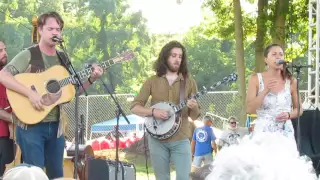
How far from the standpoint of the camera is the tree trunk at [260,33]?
12.1 m

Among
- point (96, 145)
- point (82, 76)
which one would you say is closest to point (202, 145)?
point (96, 145)

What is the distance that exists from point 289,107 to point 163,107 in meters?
1.21

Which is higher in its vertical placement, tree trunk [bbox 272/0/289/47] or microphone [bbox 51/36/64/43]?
tree trunk [bbox 272/0/289/47]

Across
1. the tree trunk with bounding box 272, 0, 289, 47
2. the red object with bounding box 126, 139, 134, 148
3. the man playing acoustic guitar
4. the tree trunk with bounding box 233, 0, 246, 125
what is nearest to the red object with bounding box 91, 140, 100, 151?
the red object with bounding box 126, 139, 134, 148

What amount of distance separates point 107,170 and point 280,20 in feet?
23.8

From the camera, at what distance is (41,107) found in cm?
423

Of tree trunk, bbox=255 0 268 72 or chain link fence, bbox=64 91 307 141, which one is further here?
chain link fence, bbox=64 91 307 141

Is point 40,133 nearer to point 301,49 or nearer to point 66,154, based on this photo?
point 66,154

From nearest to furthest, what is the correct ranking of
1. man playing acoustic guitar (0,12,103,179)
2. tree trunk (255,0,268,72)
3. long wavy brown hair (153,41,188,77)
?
man playing acoustic guitar (0,12,103,179)
long wavy brown hair (153,41,188,77)
tree trunk (255,0,268,72)

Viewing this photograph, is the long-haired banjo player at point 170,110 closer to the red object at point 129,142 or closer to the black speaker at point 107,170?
the black speaker at point 107,170

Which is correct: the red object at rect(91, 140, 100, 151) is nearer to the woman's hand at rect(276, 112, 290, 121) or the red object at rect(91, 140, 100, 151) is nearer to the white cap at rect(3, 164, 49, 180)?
the woman's hand at rect(276, 112, 290, 121)

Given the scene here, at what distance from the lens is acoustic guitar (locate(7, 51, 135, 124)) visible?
420 cm

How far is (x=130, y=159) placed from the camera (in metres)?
16.9

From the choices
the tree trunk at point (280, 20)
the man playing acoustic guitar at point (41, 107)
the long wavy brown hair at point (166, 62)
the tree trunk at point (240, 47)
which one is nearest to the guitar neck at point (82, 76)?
the man playing acoustic guitar at point (41, 107)
